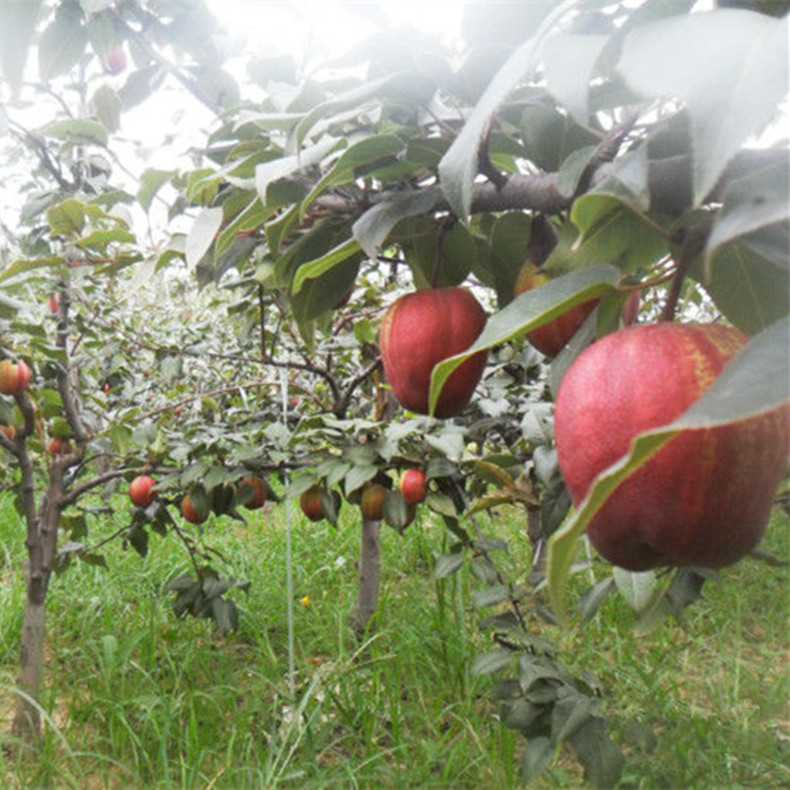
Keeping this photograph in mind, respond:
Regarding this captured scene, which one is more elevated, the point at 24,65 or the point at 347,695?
the point at 24,65

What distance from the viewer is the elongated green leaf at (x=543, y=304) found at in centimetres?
31

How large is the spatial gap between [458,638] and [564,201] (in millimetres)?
1249

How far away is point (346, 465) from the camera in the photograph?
3.49 feet

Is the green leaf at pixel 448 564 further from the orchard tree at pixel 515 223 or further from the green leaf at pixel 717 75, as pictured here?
the green leaf at pixel 717 75

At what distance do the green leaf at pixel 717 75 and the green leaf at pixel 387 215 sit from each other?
0.20 metres

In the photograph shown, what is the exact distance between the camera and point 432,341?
0.51 metres

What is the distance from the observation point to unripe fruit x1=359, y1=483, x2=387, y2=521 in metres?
1.17

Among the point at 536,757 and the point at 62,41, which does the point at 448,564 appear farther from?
the point at 62,41

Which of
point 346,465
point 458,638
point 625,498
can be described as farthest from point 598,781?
point 625,498

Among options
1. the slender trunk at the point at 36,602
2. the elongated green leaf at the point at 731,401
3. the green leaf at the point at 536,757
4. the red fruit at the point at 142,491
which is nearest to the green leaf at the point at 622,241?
the elongated green leaf at the point at 731,401

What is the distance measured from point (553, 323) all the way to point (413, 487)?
2.22 feet

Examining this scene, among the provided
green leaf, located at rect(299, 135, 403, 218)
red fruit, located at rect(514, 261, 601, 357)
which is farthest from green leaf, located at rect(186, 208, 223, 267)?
red fruit, located at rect(514, 261, 601, 357)

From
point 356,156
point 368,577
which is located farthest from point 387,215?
point 368,577

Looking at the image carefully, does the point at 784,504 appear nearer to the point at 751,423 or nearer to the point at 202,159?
the point at 751,423
